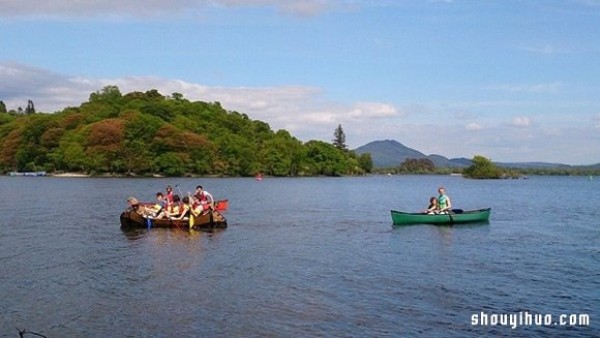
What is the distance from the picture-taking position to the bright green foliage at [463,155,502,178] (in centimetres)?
17812

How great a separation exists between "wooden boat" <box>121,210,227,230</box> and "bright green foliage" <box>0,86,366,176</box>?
117 metres

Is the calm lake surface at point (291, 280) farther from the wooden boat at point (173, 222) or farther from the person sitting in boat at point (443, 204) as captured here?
the person sitting in boat at point (443, 204)

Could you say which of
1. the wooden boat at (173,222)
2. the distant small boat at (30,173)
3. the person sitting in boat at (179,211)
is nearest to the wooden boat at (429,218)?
the wooden boat at (173,222)

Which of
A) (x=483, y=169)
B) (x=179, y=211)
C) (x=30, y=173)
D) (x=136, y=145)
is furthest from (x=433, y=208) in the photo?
(x=483, y=169)

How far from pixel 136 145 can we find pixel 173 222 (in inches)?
4777

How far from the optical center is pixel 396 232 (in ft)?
125

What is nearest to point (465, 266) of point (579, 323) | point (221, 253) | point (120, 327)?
point (579, 323)

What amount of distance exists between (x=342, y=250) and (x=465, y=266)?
21.5ft

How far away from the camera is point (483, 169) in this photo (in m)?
179

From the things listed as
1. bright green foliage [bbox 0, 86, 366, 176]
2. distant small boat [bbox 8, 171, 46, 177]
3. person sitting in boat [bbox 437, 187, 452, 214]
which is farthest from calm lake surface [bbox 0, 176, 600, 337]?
distant small boat [bbox 8, 171, 46, 177]

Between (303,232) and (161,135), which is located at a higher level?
(161,135)

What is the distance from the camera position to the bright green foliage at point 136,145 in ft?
499

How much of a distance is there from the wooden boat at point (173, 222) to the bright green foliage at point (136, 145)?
383 feet

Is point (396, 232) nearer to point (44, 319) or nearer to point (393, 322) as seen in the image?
point (393, 322)
